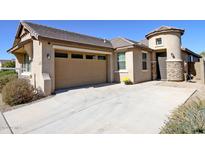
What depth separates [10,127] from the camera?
542 cm

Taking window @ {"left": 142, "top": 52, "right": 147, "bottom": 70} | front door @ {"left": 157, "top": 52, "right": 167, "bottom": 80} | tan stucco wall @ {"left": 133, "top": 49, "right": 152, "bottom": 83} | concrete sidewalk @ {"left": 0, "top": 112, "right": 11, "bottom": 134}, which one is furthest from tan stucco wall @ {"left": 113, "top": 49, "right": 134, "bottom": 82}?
concrete sidewalk @ {"left": 0, "top": 112, "right": 11, "bottom": 134}

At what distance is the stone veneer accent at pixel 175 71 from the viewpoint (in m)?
16.7

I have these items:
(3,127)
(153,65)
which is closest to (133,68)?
(153,65)

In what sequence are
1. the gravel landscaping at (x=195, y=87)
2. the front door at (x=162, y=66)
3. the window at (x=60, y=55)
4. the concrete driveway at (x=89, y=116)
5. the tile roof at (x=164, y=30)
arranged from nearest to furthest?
the concrete driveway at (x=89, y=116) → the gravel landscaping at (x=195, y=87) → the window at (x=60, y=55) → the tile roof at (x=164, y=30) → the front door at (x=162, y=66)

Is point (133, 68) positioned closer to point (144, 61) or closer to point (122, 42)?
point (144, 61)

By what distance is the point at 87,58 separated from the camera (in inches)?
550

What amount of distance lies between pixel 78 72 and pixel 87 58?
170 cm

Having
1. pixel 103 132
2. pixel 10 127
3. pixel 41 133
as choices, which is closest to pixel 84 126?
pixel 103 132

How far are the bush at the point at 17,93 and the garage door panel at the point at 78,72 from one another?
8.58 ft

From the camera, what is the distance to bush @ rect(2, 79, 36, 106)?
8656 millimetres

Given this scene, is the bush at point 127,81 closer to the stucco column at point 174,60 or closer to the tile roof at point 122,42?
the tile roof at point 122,42

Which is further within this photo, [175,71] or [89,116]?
[175,71]

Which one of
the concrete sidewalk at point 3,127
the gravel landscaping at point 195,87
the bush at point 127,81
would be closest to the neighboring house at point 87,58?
the bush at point 127,81
